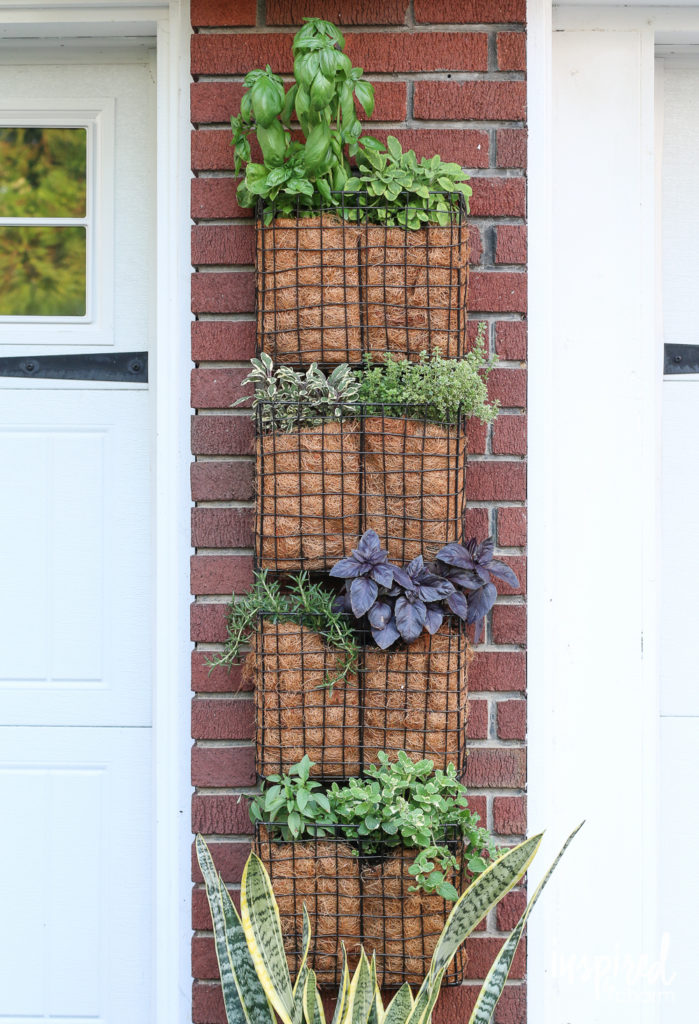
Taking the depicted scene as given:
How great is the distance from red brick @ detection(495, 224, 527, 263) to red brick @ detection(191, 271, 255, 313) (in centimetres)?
53

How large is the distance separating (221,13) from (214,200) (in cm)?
39

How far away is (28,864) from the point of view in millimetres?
2199

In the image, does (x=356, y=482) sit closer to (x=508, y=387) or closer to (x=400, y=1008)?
(x=508, y=387)

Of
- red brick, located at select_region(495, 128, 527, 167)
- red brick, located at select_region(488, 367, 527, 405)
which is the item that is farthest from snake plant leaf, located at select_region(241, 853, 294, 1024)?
red brick, located at select_region(495, 128, 527, 167)

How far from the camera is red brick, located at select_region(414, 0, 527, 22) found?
1.95 meters

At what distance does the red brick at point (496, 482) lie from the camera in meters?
1.96

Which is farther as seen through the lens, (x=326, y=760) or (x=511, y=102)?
(x=511, y=102)

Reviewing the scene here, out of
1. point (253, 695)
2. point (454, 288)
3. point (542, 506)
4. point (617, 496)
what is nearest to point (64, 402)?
point (253, 695)

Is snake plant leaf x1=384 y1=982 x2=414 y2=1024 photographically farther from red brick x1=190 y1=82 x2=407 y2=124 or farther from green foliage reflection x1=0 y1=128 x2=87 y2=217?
green foliage reflection x1=0 y1=128 x2=87 y2=217

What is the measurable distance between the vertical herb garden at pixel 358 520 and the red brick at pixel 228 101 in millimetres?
151

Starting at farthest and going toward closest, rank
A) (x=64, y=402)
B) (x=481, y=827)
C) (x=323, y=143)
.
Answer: (x=64, y=402) < (x=481, y=827) < (x=323, y=143)

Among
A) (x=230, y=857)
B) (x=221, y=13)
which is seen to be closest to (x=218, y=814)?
(x=230, y=857)

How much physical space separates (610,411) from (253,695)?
1.02 m

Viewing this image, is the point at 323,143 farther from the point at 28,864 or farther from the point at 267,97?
the point at 28,864
